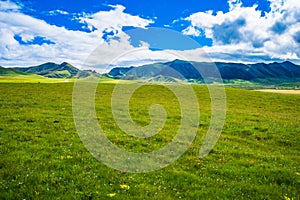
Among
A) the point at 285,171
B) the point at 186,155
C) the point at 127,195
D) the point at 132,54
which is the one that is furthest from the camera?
the point at 132,54

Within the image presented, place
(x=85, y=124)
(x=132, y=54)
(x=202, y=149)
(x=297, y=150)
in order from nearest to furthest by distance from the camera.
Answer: (x=202, y=149) < (x=297, y=150) < (x=132, y=54) < (x=85, y=124)

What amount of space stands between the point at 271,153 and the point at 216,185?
7.70 metres

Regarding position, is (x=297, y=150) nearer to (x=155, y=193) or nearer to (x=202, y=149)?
(x=202, y=149)

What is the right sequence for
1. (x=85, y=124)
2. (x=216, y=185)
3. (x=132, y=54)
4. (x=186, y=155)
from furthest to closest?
(x=85, y=124) < (x=132, y=54) < (x=186, y=155) < (x=216, y=185)

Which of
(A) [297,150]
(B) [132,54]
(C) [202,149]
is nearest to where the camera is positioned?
(C) [202,149]

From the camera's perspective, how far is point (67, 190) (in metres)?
9.38

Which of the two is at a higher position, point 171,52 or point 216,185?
point 171,52

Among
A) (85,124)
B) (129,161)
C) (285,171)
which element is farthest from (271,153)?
(85,124)

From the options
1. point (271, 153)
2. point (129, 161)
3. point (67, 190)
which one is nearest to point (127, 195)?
point (67, 190)

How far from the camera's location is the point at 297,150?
17.5m

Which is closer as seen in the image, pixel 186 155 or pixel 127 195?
pixel 127 195

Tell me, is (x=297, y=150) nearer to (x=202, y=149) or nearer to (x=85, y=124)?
(x=202, y=149)

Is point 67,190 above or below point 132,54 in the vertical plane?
below

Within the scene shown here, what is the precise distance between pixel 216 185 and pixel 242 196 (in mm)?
1189
